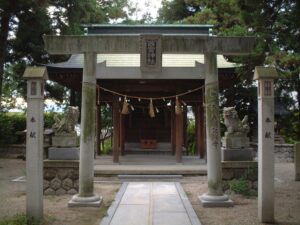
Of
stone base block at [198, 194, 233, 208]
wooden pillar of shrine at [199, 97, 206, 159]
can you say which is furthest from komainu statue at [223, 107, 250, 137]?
wooden pillar of shrine at [199, 97, 206, 159]

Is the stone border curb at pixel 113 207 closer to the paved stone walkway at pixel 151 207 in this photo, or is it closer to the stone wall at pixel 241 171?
the paved stone walkway at pixel 151 207

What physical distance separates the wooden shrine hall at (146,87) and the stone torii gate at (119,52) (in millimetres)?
645

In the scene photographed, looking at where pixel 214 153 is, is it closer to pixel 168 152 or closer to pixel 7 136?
pixel 168 152

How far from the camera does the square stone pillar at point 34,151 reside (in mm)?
7910

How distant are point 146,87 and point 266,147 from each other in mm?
9640

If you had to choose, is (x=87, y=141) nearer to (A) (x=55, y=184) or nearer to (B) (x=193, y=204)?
(A) (x=55, y=184)

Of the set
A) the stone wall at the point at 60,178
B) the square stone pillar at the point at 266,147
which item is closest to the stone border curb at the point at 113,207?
the stone wall at the point at 60,178

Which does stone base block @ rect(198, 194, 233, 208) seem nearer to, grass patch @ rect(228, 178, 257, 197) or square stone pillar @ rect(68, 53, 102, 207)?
grass patch @ rect(228, 178, 257, 197)

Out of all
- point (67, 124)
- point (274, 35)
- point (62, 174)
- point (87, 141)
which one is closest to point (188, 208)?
point (87, 141)

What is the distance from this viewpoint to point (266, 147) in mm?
8117

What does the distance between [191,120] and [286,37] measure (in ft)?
75.9

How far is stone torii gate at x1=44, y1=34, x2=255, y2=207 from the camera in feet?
31.1

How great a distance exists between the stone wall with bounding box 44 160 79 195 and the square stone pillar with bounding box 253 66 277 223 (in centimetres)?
535

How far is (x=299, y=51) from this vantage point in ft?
36.8
